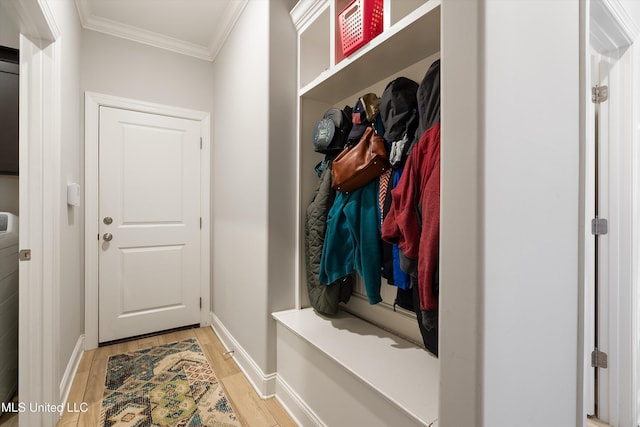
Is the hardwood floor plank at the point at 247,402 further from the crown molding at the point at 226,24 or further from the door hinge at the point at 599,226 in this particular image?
the crown molding at the point at 226,24

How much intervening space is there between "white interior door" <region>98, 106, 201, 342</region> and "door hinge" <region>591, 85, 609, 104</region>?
2.90 meters

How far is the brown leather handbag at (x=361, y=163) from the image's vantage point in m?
1.40

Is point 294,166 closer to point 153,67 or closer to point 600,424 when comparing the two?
point 153,67

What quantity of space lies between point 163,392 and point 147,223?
140 centimetres

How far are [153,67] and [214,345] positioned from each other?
2.44m

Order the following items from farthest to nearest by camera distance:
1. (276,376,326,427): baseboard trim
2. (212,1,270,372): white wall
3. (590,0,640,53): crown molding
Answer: (212,1,270,372): white wall → (276,376,326,427): baseboard trim → (590,0,640,53): crown molding

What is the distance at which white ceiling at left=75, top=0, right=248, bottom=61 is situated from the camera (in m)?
2.24

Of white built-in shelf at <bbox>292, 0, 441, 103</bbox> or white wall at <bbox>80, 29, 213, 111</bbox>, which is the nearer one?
white built-in shelf at <bbox>292, 0, 441, 103</bbox>

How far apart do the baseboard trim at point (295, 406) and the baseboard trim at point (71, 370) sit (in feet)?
3.92

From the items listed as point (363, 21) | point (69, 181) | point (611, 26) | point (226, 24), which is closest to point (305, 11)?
point (363, 21)

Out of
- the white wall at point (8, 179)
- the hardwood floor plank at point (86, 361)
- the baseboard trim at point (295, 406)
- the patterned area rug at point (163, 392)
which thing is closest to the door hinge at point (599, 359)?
the baseboard trim at point (295, 406)

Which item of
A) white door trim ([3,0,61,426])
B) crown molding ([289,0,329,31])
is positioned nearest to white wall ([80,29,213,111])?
white door trim ([3,0,61,426])

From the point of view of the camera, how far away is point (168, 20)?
7.94 feet

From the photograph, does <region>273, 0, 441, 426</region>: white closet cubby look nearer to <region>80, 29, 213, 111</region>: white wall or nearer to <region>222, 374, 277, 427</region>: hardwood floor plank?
<region>222, 374, 277, 427</region>: hardwood floor plank
